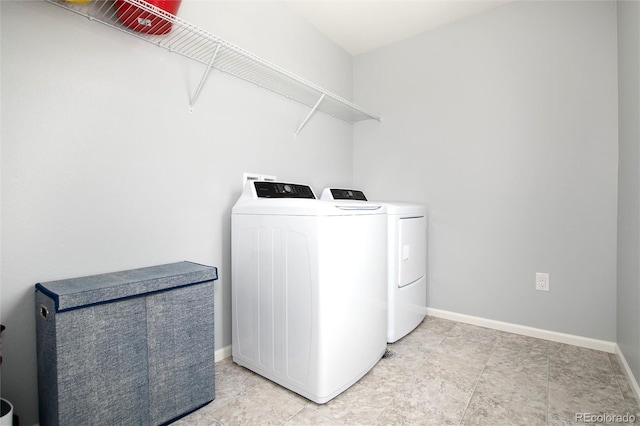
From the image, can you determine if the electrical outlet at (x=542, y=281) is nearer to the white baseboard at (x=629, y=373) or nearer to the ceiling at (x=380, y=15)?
the white baseboard at (x=629, y=373)

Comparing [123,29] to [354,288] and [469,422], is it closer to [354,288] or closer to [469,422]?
[354,288]

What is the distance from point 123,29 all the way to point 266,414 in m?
1.79

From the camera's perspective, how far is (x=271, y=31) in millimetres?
2053

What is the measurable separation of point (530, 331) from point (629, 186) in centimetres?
108

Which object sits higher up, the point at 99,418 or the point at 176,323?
the point at 176,323

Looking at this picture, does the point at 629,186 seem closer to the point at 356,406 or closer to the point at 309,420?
the point at 356,406

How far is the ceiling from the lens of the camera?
214 centimetres

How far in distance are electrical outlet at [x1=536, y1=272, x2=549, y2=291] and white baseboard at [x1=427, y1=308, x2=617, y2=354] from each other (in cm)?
28

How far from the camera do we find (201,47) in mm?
1564

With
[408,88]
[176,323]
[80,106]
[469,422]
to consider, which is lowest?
[469,422]

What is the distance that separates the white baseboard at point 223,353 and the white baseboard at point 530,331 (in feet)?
5.24

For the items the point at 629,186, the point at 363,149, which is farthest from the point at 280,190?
the point at 629,186

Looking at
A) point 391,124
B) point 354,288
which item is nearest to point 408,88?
point 391,124

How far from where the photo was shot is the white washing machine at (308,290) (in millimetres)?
1322
